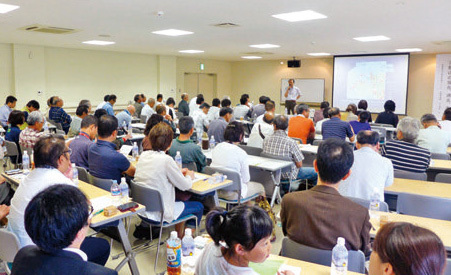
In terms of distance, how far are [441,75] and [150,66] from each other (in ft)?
35.3

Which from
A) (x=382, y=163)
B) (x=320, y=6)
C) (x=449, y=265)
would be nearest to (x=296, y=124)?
(x=320, y=6)

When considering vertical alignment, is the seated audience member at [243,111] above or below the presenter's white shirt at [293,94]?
below

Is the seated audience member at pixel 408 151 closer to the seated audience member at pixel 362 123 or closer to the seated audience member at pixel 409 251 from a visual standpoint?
the seated audience member at pixel 362 123

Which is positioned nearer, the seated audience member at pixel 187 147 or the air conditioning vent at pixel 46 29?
the seated audience member at pixel 187 147

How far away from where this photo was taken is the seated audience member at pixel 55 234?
1481mm

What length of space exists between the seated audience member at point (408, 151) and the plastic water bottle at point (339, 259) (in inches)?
105

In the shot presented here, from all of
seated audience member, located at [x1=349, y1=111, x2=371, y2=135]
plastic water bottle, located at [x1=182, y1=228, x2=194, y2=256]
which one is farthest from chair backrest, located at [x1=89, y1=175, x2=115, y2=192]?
seated audience member, located at [x1=349, y1=111, x2=371, y2=135]

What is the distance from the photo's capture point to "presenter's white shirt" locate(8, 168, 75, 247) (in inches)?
92.4

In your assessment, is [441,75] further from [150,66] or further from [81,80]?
[81,80]

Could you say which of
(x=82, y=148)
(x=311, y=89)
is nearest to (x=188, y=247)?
(x=82, y=148)

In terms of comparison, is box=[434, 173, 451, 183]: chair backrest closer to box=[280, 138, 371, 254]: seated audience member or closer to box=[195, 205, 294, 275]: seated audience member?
box=[280, 138, 371, 254]: seated audience member

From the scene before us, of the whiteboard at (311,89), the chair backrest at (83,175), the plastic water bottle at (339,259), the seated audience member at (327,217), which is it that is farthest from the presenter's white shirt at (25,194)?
the whiteboard at (311,89)

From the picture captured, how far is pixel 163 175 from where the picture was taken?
3.45m

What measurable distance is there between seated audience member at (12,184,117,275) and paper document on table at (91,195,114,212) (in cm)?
145
